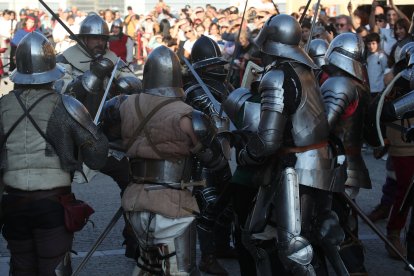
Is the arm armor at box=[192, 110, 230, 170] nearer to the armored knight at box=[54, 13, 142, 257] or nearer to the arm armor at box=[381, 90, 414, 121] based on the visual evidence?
the armored knight at box=[54, 13, 142, 257]

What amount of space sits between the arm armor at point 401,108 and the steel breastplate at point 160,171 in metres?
1.56

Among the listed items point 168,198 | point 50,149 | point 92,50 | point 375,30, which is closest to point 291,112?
point 168,198

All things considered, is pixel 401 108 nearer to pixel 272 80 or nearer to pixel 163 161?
pixel 272 80

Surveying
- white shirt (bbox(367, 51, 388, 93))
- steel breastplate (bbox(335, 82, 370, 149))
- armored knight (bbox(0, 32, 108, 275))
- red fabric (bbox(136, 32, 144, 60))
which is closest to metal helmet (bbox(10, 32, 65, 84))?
armored knight (bbox(0, 32, 108, 275))

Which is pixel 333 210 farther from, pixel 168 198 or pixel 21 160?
pixel 21 160

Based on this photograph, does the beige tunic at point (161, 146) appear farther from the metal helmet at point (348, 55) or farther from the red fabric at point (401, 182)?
the red fabric at point (401, 182)

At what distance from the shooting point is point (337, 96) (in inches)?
222

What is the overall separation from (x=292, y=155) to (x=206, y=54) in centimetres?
176

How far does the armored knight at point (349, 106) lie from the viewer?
5.69m

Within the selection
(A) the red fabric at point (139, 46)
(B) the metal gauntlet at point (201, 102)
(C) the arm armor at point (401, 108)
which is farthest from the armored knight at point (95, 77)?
(A) the red fabric at point (139, 46)

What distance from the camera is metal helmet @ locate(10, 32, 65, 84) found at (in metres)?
4.89

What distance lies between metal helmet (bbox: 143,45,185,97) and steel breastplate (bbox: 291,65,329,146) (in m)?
0.73

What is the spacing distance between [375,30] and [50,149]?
867 cm

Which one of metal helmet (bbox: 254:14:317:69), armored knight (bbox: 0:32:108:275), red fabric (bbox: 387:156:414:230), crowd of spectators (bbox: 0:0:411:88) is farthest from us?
crowd of spectators (bbox: 0:0:411:88)
